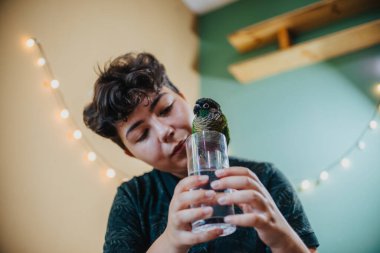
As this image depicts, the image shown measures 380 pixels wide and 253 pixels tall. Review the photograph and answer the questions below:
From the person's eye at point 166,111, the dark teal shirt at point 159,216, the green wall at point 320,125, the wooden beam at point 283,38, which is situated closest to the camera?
the dark teal shirt at point 159,216

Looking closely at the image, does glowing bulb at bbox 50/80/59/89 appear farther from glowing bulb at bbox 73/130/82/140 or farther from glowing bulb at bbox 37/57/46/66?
glowing bulb at bbox 73/130/82/140

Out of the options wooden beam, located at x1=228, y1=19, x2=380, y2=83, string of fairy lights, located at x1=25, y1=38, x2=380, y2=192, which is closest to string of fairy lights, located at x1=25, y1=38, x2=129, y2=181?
string of fairy lights, located at x1=25, y1=38, x2=380, y2=192

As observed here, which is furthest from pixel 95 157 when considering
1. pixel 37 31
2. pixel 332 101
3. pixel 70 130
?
pixel 332 101

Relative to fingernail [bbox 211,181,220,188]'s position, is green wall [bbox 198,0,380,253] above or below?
above

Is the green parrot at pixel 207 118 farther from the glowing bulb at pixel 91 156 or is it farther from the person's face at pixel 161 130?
the glowing bulb at pixel 91 156

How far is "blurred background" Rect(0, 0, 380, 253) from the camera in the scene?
115cm

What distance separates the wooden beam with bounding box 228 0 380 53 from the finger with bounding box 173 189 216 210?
62.4 inches

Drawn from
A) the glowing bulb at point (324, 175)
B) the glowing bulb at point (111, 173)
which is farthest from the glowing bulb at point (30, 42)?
the glowing bulb at point (324, 175)

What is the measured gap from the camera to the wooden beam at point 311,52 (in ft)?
5.49

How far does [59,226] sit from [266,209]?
858mm

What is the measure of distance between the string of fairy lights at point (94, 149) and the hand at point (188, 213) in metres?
0.81

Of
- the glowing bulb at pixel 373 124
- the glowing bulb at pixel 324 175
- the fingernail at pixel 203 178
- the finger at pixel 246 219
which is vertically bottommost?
the finger at pixel 246 219

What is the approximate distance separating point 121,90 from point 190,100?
3.69 ft

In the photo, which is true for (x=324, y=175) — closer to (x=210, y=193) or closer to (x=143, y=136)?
(x=143, y=136)
